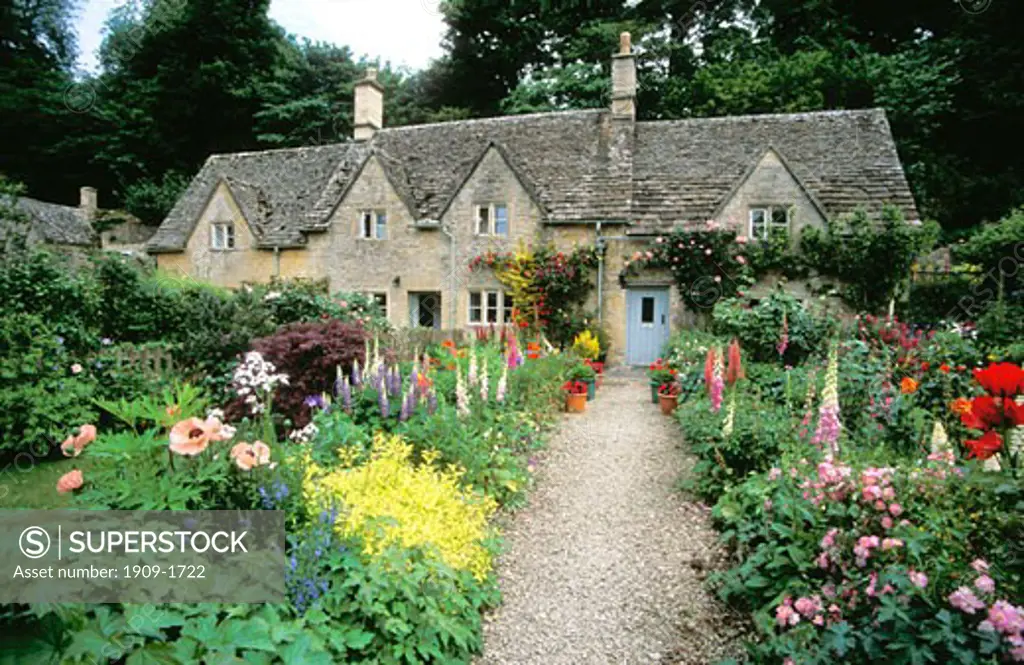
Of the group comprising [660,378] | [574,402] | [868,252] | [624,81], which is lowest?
[574,402]

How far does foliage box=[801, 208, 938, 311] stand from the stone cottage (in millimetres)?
717

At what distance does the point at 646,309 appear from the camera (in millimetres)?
16469

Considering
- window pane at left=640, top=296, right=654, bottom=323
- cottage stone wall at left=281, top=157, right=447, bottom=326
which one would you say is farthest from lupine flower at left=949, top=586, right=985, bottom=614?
cottage stone wall at left=281, top=157, right=447, bottom=326

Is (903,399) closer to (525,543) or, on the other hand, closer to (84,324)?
(525,543)

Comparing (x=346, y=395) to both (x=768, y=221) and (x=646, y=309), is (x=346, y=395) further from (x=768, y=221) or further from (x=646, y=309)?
(x=768, y=221)

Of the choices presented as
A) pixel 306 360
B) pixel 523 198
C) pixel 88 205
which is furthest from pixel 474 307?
pixel 88 205

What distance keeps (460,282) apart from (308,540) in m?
14.9

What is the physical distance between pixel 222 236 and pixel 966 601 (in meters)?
23.0

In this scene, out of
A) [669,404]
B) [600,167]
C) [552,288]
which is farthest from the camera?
[600,167]

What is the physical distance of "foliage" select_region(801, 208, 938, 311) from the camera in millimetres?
14125

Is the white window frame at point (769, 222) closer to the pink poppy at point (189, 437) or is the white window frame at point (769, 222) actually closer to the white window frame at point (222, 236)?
the pink poppy at point (189, 437)

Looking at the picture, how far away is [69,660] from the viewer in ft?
6.79

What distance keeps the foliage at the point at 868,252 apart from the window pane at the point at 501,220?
27.0ft

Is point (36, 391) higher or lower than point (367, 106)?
lower
